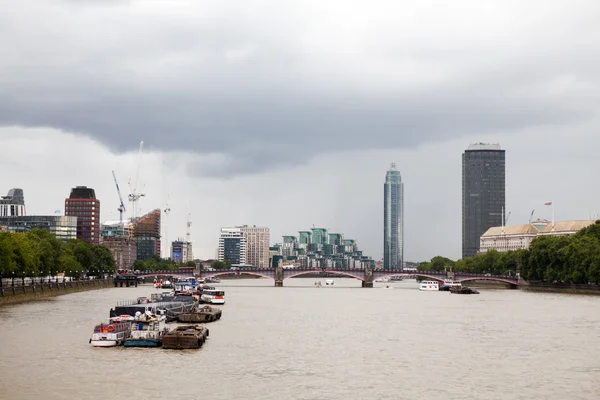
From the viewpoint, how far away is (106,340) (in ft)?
249

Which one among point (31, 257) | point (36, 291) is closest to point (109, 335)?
point (31, 257)

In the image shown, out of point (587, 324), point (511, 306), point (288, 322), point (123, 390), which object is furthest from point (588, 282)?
point (123, 390)

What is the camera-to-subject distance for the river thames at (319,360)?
5675cm

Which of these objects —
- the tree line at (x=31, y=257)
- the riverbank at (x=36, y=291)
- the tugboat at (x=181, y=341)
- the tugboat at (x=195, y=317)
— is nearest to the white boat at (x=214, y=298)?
the riverbank at (x=36, y=291)

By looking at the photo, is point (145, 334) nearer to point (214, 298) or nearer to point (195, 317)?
point (195, 317)

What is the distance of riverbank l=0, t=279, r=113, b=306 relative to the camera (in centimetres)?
13262

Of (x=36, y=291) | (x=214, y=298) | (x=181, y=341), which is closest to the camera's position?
(x=181, y=341)

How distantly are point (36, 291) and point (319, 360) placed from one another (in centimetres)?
9264

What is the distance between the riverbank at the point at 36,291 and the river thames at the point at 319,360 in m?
17.8

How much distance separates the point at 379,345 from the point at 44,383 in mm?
33483

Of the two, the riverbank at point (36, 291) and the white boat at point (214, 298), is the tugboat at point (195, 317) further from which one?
the white boat at point (214, 298)

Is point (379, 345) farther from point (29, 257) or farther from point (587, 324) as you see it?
point (29, 257)

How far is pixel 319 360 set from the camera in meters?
71.0

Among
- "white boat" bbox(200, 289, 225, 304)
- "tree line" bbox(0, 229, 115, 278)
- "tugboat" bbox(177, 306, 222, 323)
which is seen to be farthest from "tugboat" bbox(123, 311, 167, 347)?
"white boat" bbox(200, 289, 225, 304)
